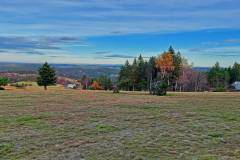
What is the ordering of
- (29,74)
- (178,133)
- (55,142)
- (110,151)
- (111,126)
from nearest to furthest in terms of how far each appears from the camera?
(110,151)
(55,142)
(178,133)
(111,126)
(29,74)

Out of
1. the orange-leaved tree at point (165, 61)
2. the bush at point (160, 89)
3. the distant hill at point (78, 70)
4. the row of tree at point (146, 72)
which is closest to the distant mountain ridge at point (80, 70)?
the distant hill at point (78, 70)

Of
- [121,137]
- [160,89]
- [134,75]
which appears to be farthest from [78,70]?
[121,137]

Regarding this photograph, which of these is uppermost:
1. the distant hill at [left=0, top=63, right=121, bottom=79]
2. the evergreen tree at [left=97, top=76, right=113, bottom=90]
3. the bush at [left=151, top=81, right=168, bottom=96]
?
the distant hill at [left=0, top=63, right=121, bottom=79]

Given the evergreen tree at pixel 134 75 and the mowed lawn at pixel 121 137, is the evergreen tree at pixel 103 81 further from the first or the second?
the mowed lawn at pixel 121 137

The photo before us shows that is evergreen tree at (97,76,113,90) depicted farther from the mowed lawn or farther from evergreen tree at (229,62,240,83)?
the mowed lawn

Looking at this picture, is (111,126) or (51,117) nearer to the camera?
(111,126)

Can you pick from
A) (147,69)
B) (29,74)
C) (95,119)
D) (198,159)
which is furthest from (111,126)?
(29,74)

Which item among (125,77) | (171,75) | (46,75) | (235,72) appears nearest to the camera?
(46,75)

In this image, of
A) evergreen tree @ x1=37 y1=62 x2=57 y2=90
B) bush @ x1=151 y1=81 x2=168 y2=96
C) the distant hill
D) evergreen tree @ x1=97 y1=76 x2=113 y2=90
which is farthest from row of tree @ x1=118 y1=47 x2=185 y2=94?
bush @ x1=151 y1=81 x2=168 y2=96

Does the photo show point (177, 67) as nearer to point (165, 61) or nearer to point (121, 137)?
point (165, 61)

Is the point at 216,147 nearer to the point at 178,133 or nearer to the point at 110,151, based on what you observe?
the point at 178,133

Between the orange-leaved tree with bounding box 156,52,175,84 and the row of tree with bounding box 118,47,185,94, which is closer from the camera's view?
the orange-leaved tree with bounding box 156,52,175,84

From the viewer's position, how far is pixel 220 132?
10.0m

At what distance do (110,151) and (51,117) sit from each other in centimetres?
592
